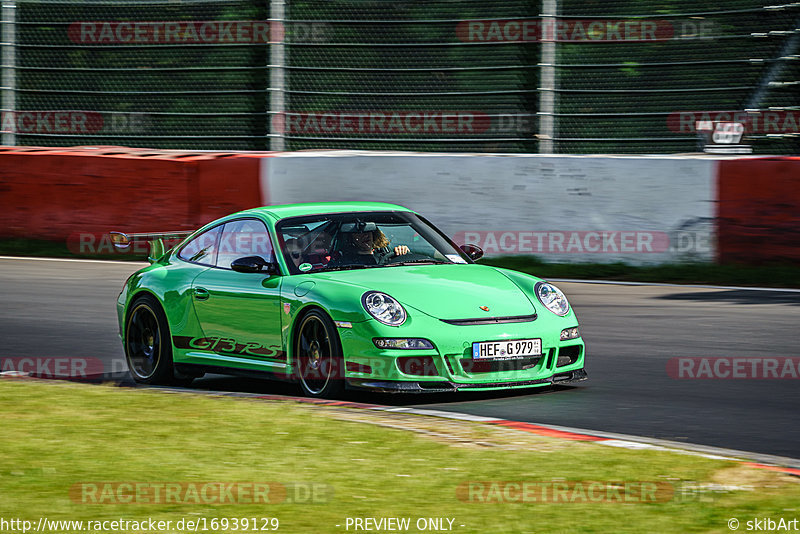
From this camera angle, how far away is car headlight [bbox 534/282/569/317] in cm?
863

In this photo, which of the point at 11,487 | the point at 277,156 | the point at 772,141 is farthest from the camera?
the point at 277,156

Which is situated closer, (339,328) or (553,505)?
Answer: (553,505)

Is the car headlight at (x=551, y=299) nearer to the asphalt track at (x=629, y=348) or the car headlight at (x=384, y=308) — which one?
the asphalt track at (x=629, y=348)

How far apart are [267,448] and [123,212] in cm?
1161

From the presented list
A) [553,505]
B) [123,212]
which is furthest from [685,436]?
[123,212]

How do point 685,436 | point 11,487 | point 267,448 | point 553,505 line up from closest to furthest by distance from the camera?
point 553,505
point 11,487
point 267,448
point 685,436

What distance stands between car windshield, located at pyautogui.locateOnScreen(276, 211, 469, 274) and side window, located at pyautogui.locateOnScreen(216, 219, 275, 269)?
6.4 inches

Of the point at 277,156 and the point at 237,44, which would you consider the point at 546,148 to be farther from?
the point at 237,44

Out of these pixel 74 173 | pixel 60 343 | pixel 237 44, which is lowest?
pixel 60 343

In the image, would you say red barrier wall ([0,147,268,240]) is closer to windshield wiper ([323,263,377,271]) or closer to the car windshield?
the car windshield

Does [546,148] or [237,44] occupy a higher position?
[237,44]

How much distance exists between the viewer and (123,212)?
17766mm

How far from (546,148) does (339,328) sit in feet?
27.9

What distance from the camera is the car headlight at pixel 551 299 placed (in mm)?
8633
